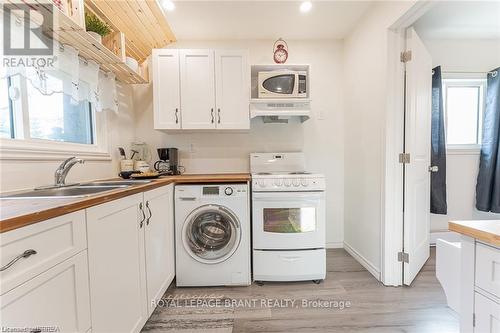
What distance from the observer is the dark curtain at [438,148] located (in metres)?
2.69

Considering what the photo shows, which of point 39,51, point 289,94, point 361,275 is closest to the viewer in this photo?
point 39,51

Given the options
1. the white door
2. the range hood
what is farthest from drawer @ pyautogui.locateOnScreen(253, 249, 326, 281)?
the range hood

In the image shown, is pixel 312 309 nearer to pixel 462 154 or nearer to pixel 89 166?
pixel 89 166

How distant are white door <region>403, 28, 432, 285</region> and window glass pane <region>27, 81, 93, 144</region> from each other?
9.04 feet

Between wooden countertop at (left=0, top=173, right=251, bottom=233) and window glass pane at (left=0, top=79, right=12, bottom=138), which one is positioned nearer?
wooden countertop at (left=0, top=173, right=251, bottom=233)

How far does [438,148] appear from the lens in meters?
2.71

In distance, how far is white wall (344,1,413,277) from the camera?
201 cm

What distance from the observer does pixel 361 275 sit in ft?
7.20

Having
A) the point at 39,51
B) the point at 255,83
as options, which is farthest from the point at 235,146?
the point at 39,51

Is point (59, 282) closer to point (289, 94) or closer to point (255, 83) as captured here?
point (289, 94)

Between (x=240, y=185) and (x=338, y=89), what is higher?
(x=338, y=89)

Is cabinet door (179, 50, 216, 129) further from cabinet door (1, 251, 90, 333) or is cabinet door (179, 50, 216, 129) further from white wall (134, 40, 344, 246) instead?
cabinet door (1, 251, 90, 333)

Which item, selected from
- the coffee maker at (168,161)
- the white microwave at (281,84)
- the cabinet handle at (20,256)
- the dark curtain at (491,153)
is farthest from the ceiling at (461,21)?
the cabinet handle at (20,256)

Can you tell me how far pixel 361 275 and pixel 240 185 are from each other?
4.87 ft
